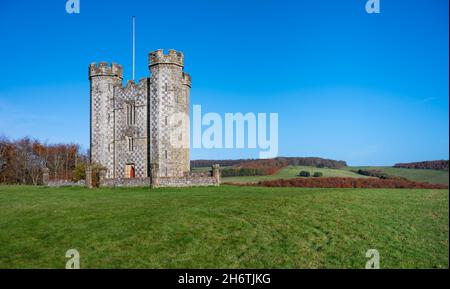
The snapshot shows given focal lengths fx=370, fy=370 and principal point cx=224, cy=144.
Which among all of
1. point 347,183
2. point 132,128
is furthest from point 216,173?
point 347,183

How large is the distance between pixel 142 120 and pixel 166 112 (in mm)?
3225

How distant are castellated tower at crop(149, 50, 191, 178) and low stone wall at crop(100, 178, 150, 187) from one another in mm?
4515

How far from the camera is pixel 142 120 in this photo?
38.4 meters

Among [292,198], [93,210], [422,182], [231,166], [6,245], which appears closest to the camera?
[6,245]

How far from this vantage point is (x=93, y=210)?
53.9ft

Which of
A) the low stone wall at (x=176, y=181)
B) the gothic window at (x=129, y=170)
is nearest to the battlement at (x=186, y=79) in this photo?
the gothic window at (x=129, y=170)

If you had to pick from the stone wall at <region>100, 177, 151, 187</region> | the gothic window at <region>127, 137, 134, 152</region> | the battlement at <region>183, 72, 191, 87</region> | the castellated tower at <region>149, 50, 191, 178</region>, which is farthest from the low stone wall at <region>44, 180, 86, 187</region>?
the battlement at <region>183, 72, 191, 87</region>

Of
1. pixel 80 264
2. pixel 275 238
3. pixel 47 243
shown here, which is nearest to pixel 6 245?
pixel 47 243

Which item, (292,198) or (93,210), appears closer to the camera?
(93,210)

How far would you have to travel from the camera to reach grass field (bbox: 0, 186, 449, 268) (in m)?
10.3

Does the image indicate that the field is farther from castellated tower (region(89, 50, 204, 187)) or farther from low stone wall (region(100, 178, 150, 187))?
low stone wall (region(100, 178, 150, 187))
